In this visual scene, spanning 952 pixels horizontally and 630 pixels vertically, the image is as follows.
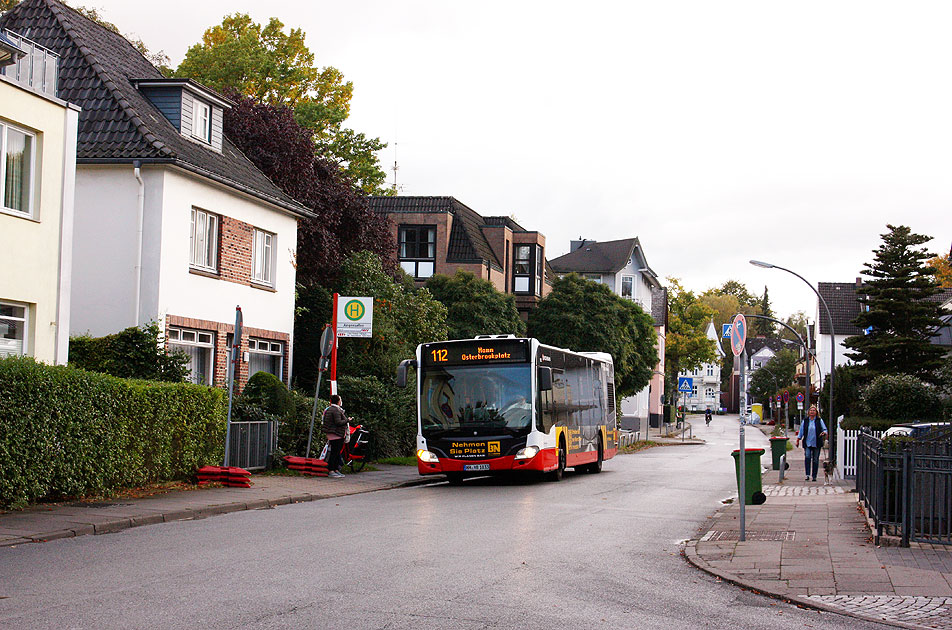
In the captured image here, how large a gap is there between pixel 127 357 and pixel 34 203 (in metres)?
3.99

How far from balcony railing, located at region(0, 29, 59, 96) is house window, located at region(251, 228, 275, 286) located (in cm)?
899

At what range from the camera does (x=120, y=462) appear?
1684cm

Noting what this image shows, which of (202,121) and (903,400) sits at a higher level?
(202,121)

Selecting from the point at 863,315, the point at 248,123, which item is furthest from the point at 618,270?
the point at 248,123

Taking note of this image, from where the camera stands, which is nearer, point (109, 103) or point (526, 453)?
point (526, 453)

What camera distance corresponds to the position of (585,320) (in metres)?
55.2

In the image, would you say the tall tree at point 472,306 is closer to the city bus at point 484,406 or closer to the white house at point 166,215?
the white house at point 166,215

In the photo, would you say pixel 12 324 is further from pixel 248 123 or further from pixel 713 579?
pixel 248 123

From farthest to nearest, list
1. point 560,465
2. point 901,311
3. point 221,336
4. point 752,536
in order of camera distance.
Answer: point 901,311
point 221,336
point 560,465
point 752,536

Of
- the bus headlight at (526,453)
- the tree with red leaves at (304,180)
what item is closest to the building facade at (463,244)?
the tree with red leaves at (304,180)

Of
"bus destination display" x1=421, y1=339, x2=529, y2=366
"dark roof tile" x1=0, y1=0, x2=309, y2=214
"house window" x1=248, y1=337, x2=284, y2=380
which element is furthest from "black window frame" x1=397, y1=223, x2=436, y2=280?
"bus destination display" x1=421, y1=339, x2=529, y2=366

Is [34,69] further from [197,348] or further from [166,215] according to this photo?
[197,348]

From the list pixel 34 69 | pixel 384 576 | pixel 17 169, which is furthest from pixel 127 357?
pixel 384 576

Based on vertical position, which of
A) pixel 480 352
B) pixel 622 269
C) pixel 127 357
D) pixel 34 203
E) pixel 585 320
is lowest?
pixel 127 357
